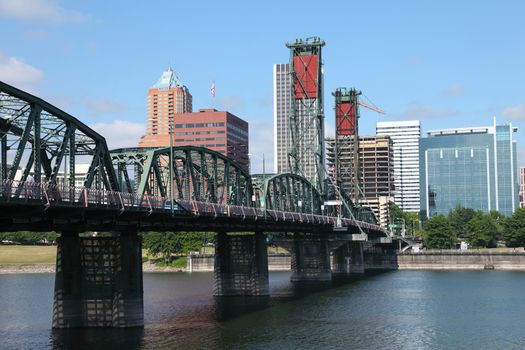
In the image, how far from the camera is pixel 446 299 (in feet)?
364

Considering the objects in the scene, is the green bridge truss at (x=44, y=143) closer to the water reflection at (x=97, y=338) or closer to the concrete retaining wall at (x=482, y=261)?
the water reflection at (x=97, y=338)

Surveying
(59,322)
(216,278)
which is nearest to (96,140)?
(59,322)

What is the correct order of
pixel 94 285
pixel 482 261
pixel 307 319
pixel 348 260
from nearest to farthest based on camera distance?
pixel 94 285, pixel 307 319, pixel 348 260, pixel 482 261

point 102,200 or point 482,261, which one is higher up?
point 102,200

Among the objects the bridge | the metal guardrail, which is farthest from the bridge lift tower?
the metal guardrail

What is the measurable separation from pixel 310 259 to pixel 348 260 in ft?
115

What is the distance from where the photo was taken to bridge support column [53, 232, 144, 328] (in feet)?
249

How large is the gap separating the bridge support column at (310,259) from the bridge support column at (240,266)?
38819mm

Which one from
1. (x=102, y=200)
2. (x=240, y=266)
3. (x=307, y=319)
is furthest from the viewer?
(x=240, y=266)

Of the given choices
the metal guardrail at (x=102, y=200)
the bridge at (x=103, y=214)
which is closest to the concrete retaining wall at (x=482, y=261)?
the bridge at (x=103, y=214)

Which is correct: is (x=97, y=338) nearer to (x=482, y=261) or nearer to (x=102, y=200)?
(x=102, y=200)

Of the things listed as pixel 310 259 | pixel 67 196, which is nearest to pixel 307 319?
pixel 67 196

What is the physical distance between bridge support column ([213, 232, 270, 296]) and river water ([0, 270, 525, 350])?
329 cm

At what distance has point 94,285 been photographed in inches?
2992
